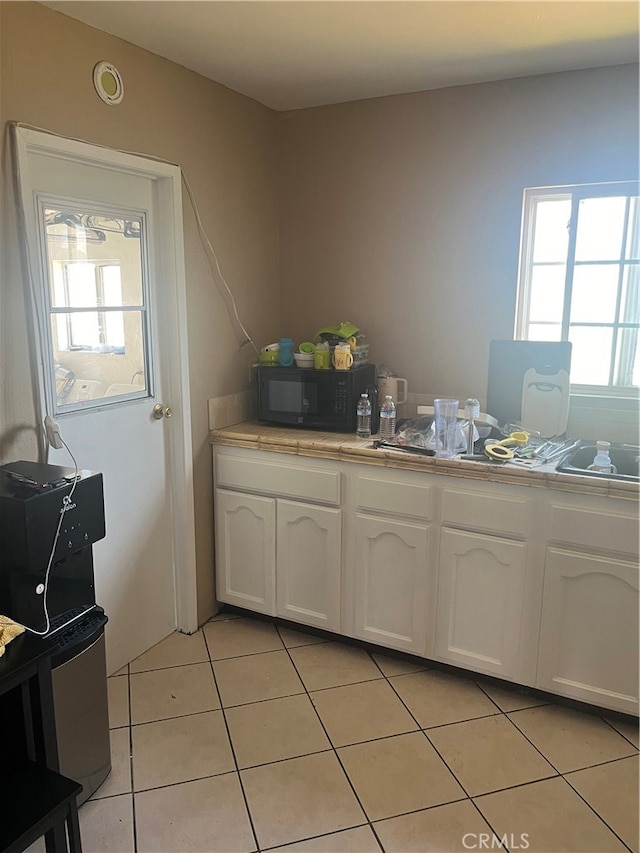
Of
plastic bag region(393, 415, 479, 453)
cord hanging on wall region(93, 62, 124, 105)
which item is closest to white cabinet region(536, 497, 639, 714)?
plastic bag region(393, 415, 479, 453)

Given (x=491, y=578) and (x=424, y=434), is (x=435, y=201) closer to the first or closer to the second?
(x=424, y=434)

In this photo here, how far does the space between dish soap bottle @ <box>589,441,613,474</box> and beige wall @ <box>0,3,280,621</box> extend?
5.11 feet

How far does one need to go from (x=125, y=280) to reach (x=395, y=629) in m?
1.70

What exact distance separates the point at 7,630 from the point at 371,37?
2.14 m

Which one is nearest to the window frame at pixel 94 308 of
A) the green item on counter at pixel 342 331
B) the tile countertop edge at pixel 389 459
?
the tile countertop edge at pixel 389 459

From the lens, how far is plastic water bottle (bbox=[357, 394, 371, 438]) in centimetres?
273

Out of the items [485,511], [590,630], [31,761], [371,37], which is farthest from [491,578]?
[371,37]

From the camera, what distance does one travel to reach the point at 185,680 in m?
2.52

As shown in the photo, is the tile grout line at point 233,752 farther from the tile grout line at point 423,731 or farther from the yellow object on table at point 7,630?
the yellow object on table at point 7,630

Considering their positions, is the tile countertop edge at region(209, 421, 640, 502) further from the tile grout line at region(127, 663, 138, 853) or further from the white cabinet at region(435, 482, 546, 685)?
the tile grout line at region(127, 663, 138, 853)

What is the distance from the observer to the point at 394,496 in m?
2.48

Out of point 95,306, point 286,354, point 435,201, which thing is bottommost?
point 286,354

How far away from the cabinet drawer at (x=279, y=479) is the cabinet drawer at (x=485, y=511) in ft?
1.50

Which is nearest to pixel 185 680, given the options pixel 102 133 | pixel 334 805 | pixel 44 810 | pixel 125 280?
pixel 334 805
